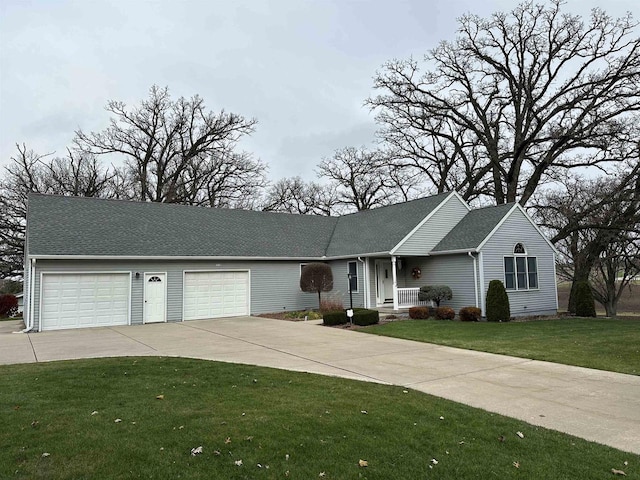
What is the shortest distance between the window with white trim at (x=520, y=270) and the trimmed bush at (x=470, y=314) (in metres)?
2.61

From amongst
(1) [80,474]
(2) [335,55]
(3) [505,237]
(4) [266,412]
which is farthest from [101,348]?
(3) [505,237]

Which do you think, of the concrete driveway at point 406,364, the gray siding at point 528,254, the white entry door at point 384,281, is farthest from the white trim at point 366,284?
the concrete driveway at point 406,364

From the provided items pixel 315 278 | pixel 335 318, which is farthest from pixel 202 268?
pixel 335 318

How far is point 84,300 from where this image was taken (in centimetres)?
1681

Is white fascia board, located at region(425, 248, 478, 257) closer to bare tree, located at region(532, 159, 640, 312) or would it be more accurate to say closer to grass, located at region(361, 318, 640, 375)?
grass, located at region(361, 318, 640, 375)

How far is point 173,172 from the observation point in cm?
3659

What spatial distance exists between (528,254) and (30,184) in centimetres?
→ 3263

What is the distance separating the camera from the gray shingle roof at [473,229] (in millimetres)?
19172

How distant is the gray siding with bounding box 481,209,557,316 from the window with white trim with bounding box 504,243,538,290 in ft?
0.70

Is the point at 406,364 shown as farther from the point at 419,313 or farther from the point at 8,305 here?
the point at 8,305

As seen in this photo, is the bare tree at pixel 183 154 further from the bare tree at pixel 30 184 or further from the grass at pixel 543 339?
the grass at pixel 543 339

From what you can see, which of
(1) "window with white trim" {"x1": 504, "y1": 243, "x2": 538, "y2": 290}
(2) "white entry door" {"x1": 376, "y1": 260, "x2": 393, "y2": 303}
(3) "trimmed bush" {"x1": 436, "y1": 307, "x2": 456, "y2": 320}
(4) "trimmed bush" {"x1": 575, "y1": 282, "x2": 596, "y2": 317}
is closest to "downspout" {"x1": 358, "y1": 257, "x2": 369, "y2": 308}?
(2) "white entry door" {"x1": 376, "y1": 260, "x2": 393, "y2": 303}

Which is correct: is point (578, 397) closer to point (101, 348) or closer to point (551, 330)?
point (551, 330)

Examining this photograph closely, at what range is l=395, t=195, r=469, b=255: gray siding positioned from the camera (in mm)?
19922
